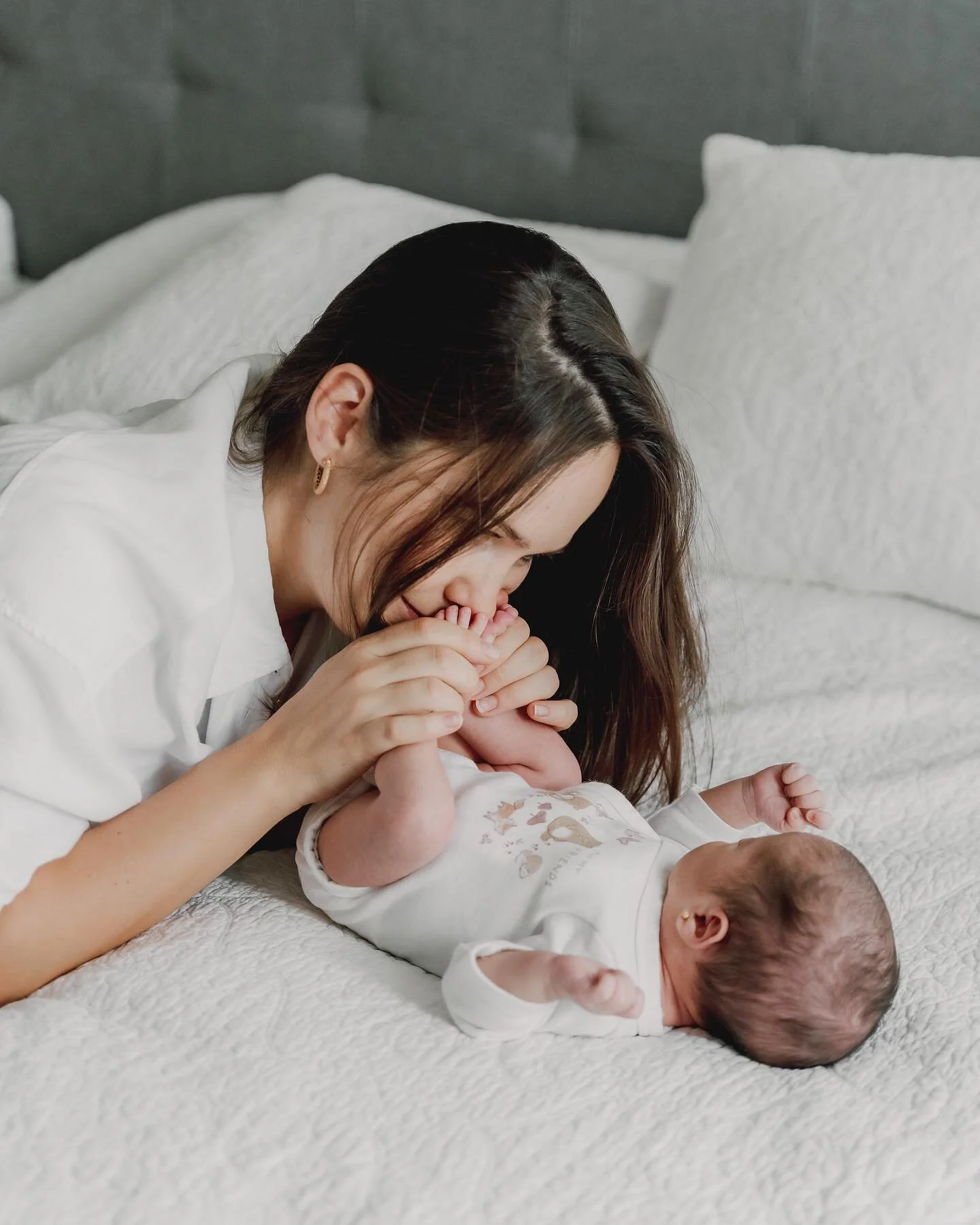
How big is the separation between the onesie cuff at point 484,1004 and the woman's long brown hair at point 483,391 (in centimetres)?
31

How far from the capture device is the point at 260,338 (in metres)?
1.69

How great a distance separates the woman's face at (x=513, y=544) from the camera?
3.34ft

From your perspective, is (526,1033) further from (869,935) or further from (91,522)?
(91,522)

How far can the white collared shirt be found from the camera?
0.92 meters

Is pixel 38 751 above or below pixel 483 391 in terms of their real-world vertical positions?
below

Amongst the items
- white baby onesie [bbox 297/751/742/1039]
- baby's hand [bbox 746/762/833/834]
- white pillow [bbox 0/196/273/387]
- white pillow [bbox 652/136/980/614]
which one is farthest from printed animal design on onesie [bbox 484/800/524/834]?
white pillow [bbox 0/196/273/387]

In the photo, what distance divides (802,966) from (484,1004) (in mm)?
221

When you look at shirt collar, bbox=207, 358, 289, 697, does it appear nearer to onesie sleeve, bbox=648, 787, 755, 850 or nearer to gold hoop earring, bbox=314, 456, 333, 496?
gold hoop earring, bbox=314, 456, 333, 496

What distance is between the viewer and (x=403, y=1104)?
2.60ft

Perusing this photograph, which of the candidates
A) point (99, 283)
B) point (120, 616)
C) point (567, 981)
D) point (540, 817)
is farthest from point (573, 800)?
point (99, 283)

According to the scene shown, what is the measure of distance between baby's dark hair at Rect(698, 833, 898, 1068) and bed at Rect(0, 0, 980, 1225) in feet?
0.08

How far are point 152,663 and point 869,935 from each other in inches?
22.3

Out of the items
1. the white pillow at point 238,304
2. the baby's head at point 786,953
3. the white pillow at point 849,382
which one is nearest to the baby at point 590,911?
the baby's head at point 786,953

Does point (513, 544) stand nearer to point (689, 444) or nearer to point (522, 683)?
point (522, 683)
